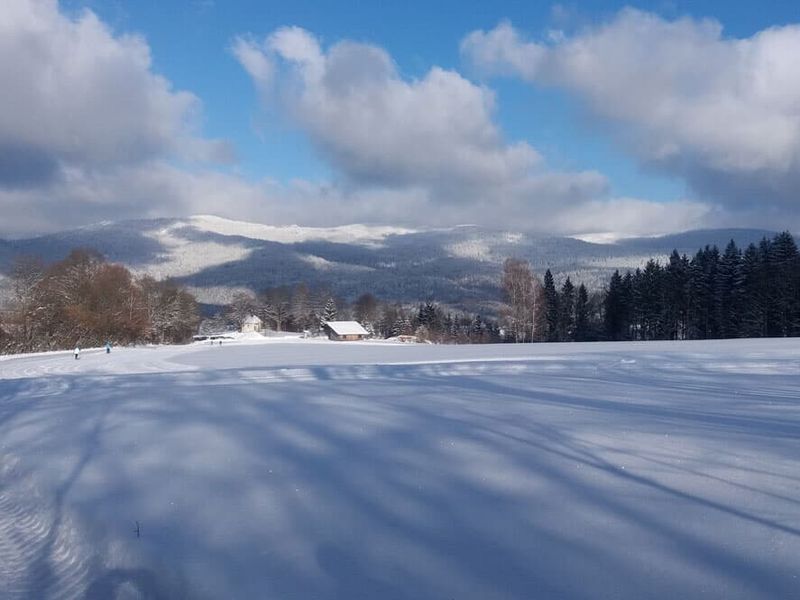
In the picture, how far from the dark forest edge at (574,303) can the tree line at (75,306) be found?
0.08 meters

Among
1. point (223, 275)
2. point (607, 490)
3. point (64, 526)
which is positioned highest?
point (223, 275)

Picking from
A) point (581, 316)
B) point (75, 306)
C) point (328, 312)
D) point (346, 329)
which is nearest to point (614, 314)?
point (581, 316)

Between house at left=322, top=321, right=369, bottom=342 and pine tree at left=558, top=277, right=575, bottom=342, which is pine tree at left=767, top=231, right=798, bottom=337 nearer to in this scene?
pine tree at left=558, top=277, right=575, bottom=342

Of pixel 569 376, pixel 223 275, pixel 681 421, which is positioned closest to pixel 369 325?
pixel 569 376

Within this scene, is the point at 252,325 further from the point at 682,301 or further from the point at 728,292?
the point at 728,292

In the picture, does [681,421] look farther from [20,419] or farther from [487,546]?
[20,419]

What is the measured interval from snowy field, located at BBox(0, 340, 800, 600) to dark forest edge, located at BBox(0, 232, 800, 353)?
31.2 m

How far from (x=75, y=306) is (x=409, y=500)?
152 ft

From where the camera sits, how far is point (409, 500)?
16.6 ft

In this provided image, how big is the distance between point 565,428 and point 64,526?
526 cm

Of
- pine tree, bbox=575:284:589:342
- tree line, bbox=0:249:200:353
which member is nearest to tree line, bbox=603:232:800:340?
pine tree, bbox=575:284:589:342

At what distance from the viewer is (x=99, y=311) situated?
47.3 m

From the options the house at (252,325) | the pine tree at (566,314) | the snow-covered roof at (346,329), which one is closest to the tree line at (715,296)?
the pine tree at (566,314)

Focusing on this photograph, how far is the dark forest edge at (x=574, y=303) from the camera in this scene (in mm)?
38188
